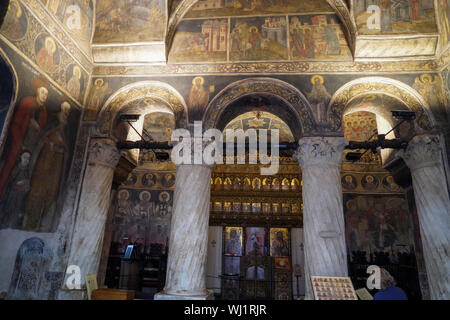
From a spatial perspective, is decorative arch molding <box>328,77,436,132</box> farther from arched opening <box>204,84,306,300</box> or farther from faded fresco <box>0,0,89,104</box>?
faded fresco <box>0,0,89,104</box>

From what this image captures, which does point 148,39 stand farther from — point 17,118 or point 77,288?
point 77,288

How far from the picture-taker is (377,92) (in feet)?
27.6

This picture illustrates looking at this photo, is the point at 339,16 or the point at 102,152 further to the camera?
the point at 339,16

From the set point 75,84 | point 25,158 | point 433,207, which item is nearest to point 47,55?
point 75,84

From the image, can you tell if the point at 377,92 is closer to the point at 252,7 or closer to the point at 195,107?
the point at 252,7

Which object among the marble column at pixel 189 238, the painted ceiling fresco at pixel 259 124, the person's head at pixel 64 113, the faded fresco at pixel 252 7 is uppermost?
the faded fresco at pixel 252 7

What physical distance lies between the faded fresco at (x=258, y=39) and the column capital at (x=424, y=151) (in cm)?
431

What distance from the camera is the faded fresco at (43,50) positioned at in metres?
6.18

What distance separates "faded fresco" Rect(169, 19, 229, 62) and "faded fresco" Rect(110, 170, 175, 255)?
6.91 meters

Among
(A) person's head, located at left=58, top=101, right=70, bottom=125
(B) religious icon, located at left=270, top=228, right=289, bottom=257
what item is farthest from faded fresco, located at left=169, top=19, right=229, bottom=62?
(B) religious icon, located at left=270, top=228, right=289, bottom=257

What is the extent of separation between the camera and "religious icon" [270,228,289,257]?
14.1 meters

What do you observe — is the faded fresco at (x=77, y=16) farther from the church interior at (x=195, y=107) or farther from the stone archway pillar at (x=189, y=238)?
the stone archway pillar at (x=189, y=238)

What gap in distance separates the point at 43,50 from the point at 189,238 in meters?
5.78

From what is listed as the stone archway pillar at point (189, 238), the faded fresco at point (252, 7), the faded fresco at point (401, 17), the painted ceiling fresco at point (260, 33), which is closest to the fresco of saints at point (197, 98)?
the painted ceiling fresco at point (260, 33)
